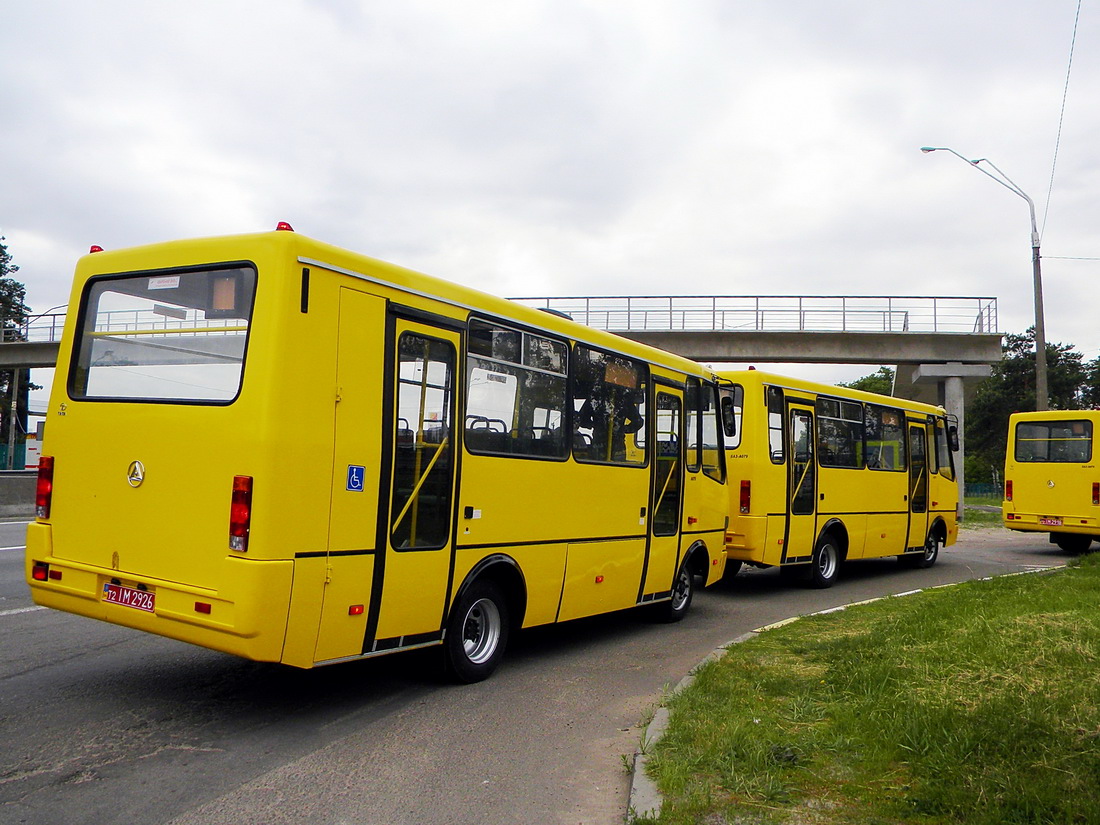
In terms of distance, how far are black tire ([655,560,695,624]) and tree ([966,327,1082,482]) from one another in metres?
64.5

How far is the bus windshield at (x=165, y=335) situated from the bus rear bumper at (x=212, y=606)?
1.08m

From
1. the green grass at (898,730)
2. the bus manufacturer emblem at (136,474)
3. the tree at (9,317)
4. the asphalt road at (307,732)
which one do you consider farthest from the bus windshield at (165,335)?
the tree at (9,317)

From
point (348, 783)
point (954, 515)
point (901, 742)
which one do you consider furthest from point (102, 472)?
point (954, 515)

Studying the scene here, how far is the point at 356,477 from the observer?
5.96 metres

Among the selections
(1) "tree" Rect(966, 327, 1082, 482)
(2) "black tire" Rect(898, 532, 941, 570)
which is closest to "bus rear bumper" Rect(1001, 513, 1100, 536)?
(2) "black tire" Rect(898, 532, 941, 570)

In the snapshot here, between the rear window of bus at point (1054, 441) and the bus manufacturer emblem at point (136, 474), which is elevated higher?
the rear window of bus at point (1054, 441)

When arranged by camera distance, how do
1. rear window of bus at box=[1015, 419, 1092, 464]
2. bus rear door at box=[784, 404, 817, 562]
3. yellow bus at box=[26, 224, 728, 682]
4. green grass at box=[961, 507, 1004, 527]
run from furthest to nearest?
1. green grass at box=[961, 507, 1004, 527]
2. rear window of bus at box=[1015, 419, 1092, 464]
3. bus rear door at box=[784, 404, 817, 562]
4. yellow bus at box=[26, 224, 728, 682]

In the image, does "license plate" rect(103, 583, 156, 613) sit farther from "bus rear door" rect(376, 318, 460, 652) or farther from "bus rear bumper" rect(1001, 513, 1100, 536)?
"bus rear bumper" rect(1001, 513, 1100, 536)

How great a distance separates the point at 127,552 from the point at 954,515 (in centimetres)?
1633

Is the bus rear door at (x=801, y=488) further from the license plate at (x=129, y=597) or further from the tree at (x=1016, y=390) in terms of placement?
the tree at (x=1016, y=390)

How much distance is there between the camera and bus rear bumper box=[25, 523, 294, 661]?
535 cm

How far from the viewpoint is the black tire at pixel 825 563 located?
14.0 meters

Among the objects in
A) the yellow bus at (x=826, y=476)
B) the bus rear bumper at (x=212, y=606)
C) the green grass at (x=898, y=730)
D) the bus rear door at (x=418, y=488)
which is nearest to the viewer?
the green grass at (x=898, y=730)

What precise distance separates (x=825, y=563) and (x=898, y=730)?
9.27 metres
